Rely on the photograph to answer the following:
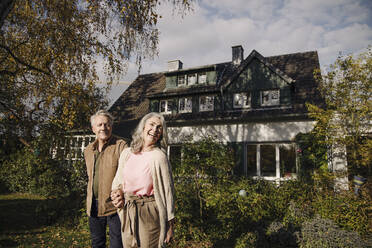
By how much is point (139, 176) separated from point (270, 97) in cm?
1225

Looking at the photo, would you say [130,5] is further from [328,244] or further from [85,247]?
[328,244]

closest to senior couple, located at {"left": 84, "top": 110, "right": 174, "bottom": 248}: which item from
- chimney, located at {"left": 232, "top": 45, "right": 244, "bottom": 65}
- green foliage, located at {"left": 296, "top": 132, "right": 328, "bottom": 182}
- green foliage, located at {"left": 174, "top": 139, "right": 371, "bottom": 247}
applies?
green foliage, located at {"left": 174, "top": 139, "right": 371, "bottom": 247}

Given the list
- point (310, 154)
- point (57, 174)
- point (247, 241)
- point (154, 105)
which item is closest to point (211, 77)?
point (154, 105)

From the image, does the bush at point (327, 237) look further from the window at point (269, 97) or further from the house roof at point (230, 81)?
the window at point (269, 97)

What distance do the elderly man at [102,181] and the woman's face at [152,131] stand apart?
0.64m

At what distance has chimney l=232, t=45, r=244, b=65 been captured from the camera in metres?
17.1

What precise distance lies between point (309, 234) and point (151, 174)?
4.10 metres

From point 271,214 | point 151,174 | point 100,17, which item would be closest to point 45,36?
point 100,17

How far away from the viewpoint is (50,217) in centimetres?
720

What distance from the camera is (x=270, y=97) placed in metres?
13.4

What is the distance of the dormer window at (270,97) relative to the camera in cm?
1323

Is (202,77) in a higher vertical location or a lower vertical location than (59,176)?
higher

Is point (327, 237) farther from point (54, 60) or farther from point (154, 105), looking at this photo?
point (154, 105)

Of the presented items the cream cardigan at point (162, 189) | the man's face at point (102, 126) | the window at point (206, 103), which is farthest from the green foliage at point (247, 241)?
the window at point (206, 103)
